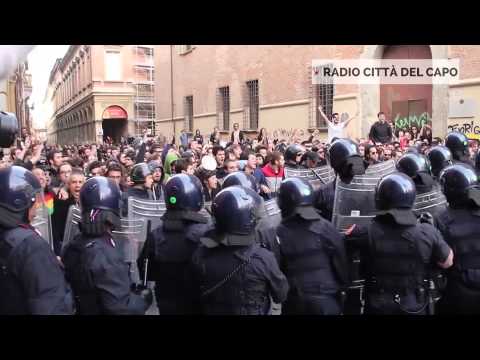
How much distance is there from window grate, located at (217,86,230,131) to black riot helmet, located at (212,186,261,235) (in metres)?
21.8

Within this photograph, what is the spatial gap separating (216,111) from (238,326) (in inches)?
907

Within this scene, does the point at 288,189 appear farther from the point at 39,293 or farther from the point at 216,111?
the point at 216,111

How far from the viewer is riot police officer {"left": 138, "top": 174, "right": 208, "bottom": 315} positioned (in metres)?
3.72

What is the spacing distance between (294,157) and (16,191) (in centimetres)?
444

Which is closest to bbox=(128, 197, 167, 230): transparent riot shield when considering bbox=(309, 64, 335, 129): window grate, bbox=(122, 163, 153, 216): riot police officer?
bbox=(122, 163, 153, 216): riot police officer

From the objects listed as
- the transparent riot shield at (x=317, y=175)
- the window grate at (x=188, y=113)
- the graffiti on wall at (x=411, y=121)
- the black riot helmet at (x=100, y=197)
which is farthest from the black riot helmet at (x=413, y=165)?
the window grate at (x=188, y=113)

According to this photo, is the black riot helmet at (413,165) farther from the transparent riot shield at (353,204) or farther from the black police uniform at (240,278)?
the black police uniform at (240,278)

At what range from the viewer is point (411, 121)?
15.4 metres

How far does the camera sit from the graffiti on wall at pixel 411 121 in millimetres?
14797

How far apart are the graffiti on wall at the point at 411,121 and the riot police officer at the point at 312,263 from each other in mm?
11715

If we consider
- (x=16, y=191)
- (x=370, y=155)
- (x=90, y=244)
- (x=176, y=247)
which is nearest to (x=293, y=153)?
(x=370, y=155)

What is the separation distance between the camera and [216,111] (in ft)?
84.9

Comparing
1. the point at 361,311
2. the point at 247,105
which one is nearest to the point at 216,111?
the point at 247,105

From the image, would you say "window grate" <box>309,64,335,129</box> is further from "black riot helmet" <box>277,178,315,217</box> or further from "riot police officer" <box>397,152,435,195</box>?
"black riot helmet" <box>277,178,315,217</box>
